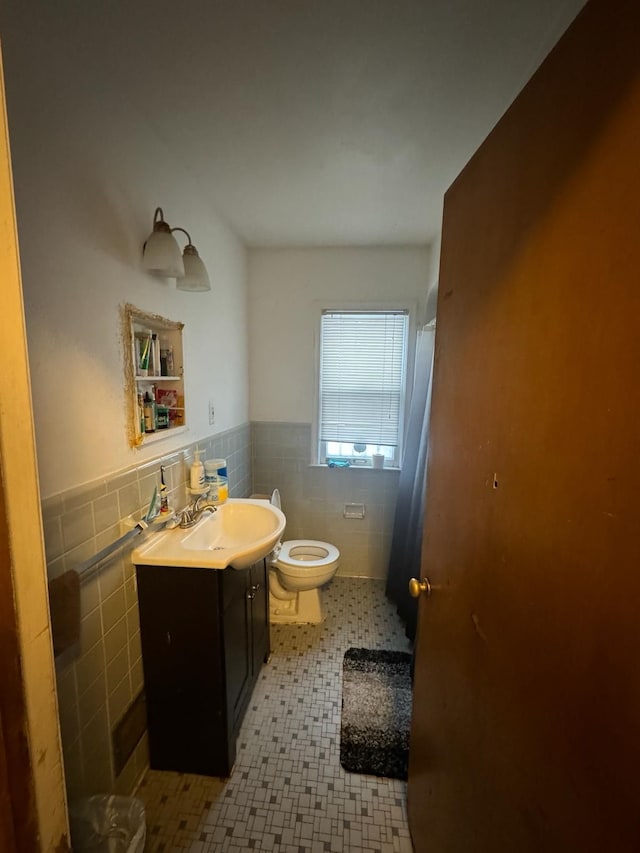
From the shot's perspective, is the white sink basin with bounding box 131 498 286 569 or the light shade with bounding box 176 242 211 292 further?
the light shade with bounding box 176 242 211 292

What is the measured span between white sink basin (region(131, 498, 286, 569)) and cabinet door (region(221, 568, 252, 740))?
80 mm

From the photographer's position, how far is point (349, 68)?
1104 mm

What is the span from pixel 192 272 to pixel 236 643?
1.50 metres

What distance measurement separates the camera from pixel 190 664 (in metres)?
1.30

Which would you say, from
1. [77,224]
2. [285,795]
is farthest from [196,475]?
[285,795]

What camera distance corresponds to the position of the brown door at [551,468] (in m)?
0.41

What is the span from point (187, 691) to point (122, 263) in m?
1.55

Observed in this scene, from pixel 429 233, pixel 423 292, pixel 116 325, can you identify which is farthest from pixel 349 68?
pixel 423 292

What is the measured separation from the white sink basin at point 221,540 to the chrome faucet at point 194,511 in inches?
0.8

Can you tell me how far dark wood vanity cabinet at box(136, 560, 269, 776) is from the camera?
126 cm

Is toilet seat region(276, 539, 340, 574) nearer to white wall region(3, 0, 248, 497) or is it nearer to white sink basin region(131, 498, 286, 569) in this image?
white sink basin region(131, 498, 286, 569)

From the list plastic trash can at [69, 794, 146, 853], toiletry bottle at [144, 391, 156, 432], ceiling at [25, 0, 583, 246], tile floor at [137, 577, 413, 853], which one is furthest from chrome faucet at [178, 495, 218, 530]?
ceiling at [25, 0, 583, 246]

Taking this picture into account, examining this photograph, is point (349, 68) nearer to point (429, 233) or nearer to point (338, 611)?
point (429, 233)

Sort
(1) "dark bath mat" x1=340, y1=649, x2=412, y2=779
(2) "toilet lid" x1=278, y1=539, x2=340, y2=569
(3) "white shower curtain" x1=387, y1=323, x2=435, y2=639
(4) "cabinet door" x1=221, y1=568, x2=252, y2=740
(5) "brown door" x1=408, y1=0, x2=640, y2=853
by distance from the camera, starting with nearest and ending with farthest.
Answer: (5) "brown door" x1=408, y1=0, x2=640, y2=853 → (4) "cabinet door" x1=221, y1=568, x2=252, y2=740 → (1) "dark bath mat" x1=340, y1=649, x2=412, y2=779 → (3) "white shower curtain" x1=387, y1=323, x2=435, y2=639 → (2) "toilet lid" x1=278, y1=539, x2=340, y2=569
